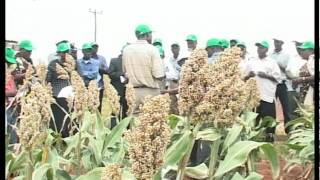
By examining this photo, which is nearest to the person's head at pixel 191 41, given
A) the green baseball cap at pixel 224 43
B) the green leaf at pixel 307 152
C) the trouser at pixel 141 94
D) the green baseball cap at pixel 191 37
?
the green baseball cap at pixel 191 37

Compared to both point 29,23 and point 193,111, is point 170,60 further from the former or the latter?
point 29,23

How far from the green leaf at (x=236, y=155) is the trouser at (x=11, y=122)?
915 mm

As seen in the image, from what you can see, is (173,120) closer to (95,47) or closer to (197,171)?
(197,171)

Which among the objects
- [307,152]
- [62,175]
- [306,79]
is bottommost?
[62,175]

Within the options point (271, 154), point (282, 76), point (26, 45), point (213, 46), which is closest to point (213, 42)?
point (213, 46)

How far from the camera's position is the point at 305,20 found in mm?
2725

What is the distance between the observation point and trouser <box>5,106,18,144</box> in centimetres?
261

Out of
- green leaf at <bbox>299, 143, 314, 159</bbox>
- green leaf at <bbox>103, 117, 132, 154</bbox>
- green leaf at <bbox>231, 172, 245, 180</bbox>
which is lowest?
green leaf at <bbox>231, 172, 245, 180</bbox>

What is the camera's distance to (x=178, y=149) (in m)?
2.71

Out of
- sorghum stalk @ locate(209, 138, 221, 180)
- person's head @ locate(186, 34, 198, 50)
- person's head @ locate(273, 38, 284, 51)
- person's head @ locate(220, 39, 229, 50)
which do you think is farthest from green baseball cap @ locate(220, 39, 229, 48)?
sorghum stalk @ locate(209, 138, 221, 180)

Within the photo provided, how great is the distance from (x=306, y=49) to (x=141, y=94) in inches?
30.3

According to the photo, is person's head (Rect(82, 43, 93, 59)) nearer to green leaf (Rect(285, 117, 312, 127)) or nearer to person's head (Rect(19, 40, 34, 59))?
person's head (Rect(19, 40, 34, 59))

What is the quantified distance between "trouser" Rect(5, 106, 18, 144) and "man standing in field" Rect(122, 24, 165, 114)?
0.51m

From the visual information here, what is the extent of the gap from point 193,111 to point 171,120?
10 cm
